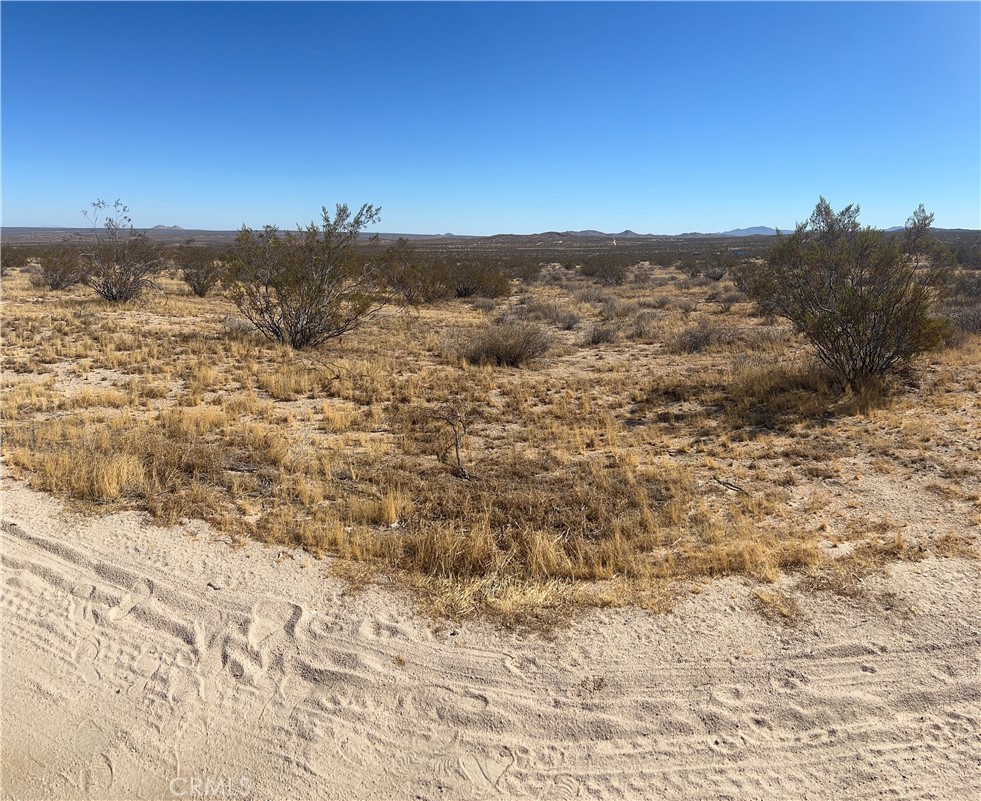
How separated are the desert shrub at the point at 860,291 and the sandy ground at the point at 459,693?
6.41m

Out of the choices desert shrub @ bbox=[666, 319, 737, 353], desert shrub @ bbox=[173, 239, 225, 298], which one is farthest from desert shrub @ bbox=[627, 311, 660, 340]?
desert shrub @ bbox=[173, 239, 225, 298]

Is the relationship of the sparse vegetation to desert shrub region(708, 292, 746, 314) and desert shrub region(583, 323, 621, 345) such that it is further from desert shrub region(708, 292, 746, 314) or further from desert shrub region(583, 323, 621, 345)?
desert shrub region(708, 292, 746, 314)

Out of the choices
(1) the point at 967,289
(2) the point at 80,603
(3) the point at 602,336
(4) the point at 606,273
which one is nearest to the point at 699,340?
(3) the point at 602,336

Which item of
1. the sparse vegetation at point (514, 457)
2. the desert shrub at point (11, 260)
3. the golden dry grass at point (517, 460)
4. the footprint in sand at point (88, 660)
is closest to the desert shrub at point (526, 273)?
the sparse vegetation at point (514, 457)

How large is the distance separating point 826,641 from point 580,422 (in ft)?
17.5

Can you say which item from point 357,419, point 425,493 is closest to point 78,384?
point 357,419

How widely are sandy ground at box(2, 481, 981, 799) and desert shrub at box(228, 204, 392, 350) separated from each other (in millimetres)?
11691

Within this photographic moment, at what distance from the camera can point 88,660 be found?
348 centimetres

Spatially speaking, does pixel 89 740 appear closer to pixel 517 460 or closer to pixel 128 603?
pixel 128 603

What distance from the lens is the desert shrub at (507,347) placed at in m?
13.2

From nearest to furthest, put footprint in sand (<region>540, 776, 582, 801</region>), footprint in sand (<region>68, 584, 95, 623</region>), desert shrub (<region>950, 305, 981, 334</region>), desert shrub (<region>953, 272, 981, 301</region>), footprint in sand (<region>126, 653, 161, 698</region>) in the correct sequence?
footprint in sand (<region>540, 776, 582, 801</region>) → footprint in sand (<region>126, 653, 161, 698</region>) → footprint in sand (<region>68, 584, 95, 623</region>) → desert shrub (<region>950, 305, 981, 334</region>) → desert shrub (<region>953, 272, 981, 301</region>)

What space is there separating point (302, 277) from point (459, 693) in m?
13.8

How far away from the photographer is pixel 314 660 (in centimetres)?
353

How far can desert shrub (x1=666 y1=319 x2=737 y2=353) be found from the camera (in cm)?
1482
